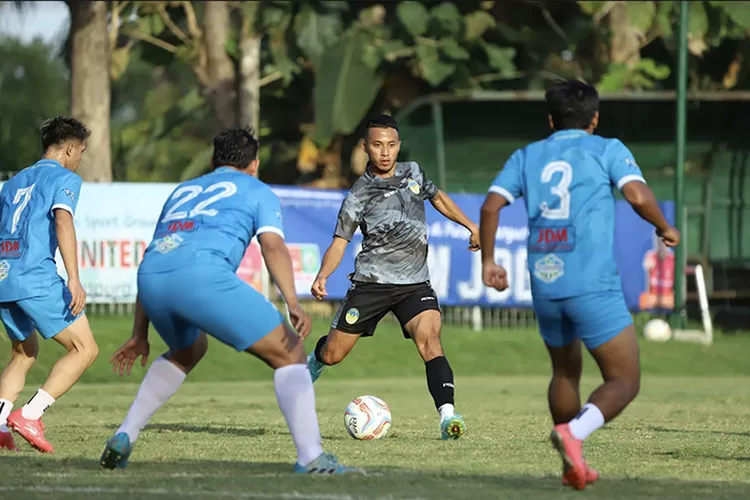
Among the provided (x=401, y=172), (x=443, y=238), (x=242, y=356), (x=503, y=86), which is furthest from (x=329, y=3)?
(x=401, y=172)

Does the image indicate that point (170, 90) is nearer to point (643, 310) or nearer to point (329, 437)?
point (643, 310)

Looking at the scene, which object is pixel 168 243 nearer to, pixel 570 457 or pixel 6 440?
pixel 570 457

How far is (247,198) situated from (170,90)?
55.1 metres

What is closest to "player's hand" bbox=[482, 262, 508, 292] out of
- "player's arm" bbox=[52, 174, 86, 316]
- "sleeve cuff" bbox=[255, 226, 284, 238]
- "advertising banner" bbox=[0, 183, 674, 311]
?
→ "sleeve cuff" bbox=[255, 226, 284, 238]

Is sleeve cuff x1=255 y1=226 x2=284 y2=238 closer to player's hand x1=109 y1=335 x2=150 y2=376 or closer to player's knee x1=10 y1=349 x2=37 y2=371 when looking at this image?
player's hand x1=109 y1=335 x2=150 y2=376

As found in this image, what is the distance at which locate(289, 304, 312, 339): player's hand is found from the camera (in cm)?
731

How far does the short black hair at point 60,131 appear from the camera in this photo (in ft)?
31.6

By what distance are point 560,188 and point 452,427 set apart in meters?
2.80

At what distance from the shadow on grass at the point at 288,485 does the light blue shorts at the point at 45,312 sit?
53.0 inches

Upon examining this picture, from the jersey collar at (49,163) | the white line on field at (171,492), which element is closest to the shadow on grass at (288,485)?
the white line on field at (171,492)

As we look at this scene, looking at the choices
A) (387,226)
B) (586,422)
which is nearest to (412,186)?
(387,226)

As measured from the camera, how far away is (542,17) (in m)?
29.3

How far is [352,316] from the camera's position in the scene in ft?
34.8

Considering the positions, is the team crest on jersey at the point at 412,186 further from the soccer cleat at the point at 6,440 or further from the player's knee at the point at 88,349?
the soccer cleat at the point at 6,440
